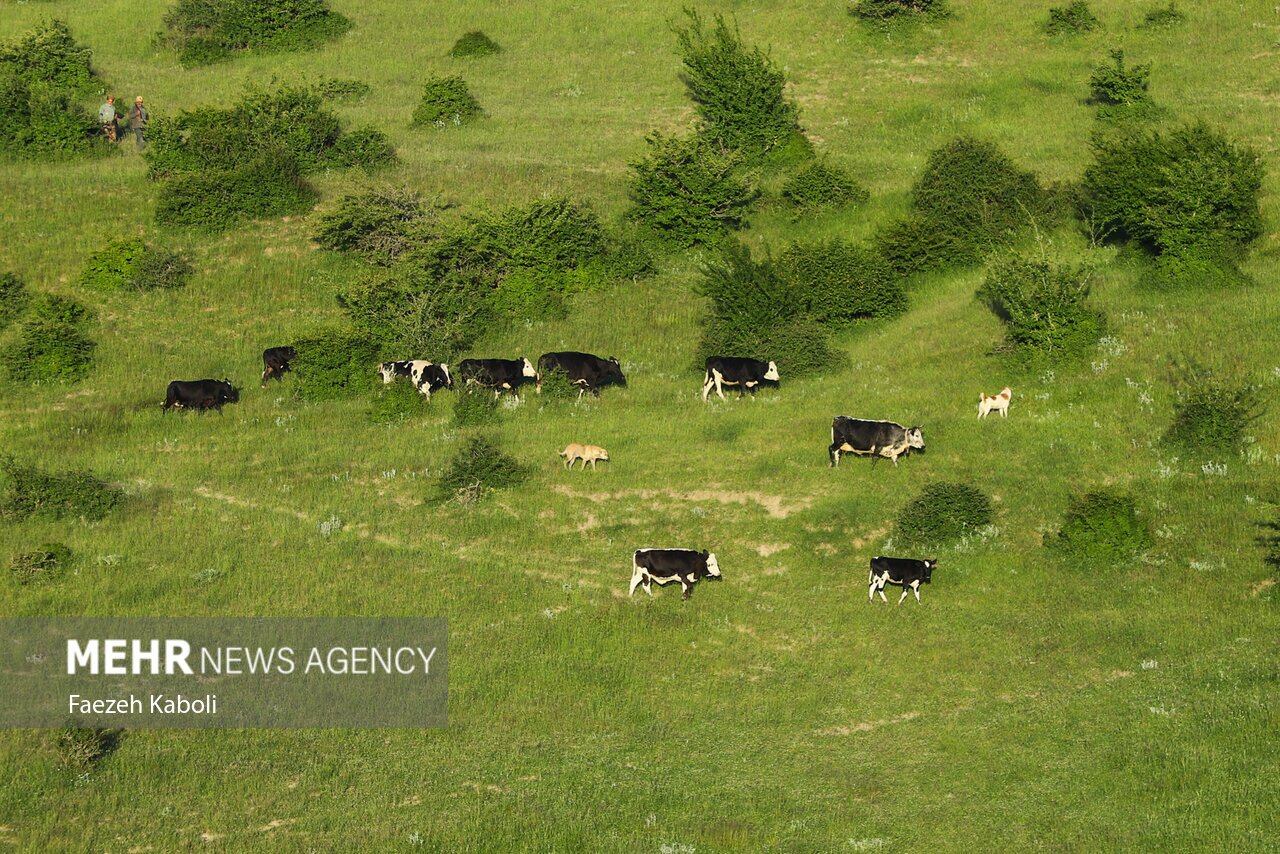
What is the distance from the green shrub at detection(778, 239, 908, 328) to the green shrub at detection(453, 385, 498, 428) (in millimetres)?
10722

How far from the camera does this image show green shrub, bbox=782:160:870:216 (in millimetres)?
57938

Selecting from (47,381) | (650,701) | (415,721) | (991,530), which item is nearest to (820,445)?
(991,530)

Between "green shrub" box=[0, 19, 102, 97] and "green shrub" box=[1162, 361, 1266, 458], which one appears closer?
"green shrub" box=[1162, 361, 1266, 458]

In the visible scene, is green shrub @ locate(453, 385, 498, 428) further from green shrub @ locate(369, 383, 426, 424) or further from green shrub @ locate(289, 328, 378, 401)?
green shrub @ locate(289, 328, 378, 401)

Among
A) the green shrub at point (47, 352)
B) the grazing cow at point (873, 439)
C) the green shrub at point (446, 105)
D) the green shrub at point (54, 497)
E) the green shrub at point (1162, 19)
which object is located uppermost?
the green shrub at point (1162, 19)

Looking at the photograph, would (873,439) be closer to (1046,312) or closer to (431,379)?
(1046,312)

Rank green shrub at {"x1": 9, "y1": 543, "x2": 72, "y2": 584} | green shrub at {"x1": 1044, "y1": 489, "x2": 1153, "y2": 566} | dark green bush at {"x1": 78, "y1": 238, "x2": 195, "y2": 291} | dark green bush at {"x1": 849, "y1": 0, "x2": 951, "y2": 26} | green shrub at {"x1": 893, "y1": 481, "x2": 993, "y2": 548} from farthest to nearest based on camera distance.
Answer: dark green bush at {"x1": 849, "y1": 0, "x2": 951, "y2": 26} → dark green bush at {"x1": 78, "y1": 238, "x2": 195, "y2": 291} → green shrub at {"x1": 9, "y1": 543, "x2": 72, "y2": 584} → green shrub at {"x1": 893, "y1": 481, "x2": 993, "y2": 548} → green shrub at {"x1": 1044, "y1": 489, "x2": 1153, "y2": 566}

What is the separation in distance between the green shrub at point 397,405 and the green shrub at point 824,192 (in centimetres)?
1797

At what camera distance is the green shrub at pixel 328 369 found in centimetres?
4800

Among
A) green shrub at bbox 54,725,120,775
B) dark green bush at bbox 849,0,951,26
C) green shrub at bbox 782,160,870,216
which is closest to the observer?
green shrub at bbox 54,725,120,775

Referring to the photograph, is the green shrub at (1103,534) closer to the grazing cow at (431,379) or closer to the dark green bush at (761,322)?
the dark green bush at (761,322)

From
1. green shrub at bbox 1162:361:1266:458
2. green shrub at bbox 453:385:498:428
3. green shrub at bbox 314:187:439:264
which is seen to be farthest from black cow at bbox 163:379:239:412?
green shrub at bbox 1162:361:1266:458

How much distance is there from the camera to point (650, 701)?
3266 cm

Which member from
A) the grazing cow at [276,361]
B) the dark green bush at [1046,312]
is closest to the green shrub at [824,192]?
the dark green bush at [1046,312]
